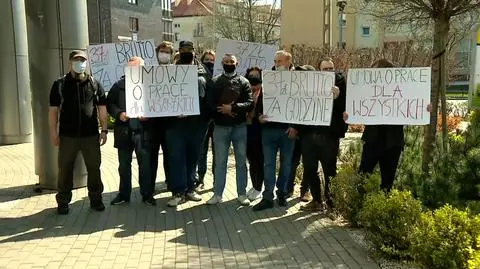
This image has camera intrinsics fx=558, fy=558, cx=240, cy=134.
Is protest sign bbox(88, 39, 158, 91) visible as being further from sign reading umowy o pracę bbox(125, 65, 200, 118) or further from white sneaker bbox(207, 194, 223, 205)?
white sneaker bbox(207, 194, 223, 205)

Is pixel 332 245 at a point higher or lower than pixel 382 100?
lower

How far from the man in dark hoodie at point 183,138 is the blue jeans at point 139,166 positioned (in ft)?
0.96

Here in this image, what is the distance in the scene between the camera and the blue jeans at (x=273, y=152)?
7.11m

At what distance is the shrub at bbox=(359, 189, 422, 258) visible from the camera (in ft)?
16.8

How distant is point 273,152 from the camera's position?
281 inches

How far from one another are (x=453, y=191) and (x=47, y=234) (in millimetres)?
4343

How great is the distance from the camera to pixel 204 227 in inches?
252

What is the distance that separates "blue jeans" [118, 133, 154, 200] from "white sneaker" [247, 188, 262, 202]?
1326 mm

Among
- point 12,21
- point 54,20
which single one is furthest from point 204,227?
point 12,21

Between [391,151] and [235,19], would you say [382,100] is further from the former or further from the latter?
[235,19]

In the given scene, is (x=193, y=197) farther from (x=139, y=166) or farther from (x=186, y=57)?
(x=186, y=57)

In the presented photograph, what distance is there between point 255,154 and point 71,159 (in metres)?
2.41

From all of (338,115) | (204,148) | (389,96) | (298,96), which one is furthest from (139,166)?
(389,96)

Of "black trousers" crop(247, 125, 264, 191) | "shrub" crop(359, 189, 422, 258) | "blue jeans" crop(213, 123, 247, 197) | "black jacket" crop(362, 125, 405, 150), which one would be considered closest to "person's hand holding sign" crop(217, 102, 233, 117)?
"blue jeans" crop(213, 123, 247, 197)
